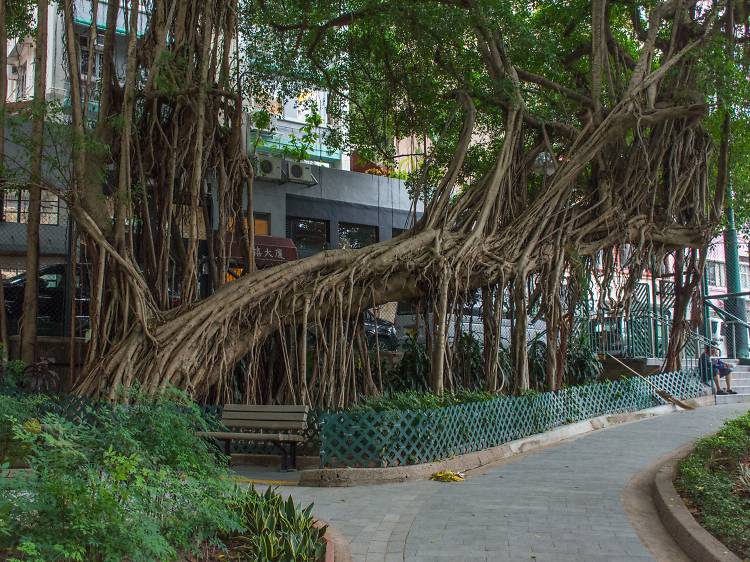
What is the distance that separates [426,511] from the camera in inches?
249

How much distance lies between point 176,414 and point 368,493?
→ 273 cm

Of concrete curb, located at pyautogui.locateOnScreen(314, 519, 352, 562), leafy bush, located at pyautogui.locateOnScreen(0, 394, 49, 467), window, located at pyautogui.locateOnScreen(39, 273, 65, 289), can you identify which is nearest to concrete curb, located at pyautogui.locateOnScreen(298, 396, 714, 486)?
concrete curb, located at pyautogui.locateOnScreen(314, 519, 352, 562)

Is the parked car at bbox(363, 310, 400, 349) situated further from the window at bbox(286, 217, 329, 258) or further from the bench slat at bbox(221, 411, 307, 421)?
the bench slat at bbox(221, 411, 307, 421)

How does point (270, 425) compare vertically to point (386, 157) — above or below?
below

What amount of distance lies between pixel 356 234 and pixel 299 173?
9.06 ft

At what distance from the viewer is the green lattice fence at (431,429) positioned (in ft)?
25.4

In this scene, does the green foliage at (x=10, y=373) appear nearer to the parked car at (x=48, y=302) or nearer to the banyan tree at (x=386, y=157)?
the banyan tree at (x=386, y=157)

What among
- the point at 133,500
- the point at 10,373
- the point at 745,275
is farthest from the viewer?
the point at 745,275

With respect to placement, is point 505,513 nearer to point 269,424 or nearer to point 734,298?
point 269,424

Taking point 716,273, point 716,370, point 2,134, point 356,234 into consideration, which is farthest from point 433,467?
point 716,273

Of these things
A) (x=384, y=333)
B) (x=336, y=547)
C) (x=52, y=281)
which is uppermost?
(x=52, y=281)

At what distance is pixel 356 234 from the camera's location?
21.8 m

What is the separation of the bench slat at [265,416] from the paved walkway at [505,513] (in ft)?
3.41

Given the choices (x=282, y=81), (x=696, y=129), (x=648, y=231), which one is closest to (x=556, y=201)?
(x=648, y=231)
